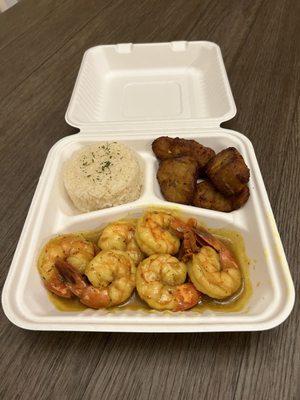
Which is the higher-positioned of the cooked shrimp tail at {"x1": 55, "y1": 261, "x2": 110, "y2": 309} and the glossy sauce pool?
the cooked shrimp tail at {"x1": 55, "y1": 261, "x2": 110, "y2": 309}

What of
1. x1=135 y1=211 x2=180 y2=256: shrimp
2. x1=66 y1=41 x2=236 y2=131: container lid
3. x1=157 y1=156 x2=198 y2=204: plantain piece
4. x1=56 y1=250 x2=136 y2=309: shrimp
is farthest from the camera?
x1=66 y1=41 x2=236 y2=131: container lid

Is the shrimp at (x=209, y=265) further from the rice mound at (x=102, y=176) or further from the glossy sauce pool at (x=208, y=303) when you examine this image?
the rice mound at (x=102, y=176)

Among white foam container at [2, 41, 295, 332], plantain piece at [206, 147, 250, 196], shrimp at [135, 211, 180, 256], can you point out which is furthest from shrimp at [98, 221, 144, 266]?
plantain piece at [206, 147, 250, 196]

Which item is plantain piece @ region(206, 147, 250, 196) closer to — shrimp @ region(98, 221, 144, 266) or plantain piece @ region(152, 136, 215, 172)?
plantain piece @ region(152, 136, 215, 172)

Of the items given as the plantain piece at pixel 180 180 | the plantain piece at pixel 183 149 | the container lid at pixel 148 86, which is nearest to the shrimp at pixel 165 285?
the plantain piece at pixel 180 180

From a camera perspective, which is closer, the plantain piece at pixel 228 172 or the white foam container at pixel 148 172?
the white foam container at pixel 148 172

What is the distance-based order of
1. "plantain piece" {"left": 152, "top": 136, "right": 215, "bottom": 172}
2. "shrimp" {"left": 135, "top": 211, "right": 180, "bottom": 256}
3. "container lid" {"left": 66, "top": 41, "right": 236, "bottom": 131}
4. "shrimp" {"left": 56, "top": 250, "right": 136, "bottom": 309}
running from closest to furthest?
1. "shrimp" {"left": 56, "top": 250, "right": 136, "bottom": 309}
2. "shrimp" {"left": 135, "top": 211, "right": 180, "bottom": 256}
3. "plantain piece" {"left": 152, "top": 136, "right": 215, "bottom": 172}
4. "container lid" {"left": 66, "top": 41, "right": 236, "bottom": 131}

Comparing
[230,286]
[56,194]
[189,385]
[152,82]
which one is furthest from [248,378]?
[152,82]
